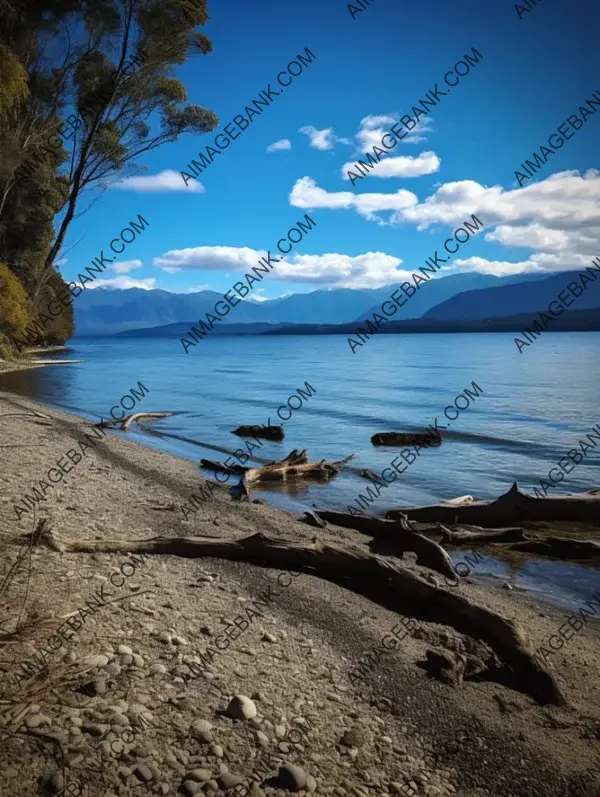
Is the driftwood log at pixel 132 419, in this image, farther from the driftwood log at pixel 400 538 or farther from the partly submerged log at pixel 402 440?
the driftwood log at pixel 400 538

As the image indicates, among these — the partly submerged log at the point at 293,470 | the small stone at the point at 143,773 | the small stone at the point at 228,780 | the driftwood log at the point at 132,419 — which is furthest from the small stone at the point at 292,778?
the driftwood log at the point at 132,419

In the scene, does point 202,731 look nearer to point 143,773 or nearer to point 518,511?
point 143,773

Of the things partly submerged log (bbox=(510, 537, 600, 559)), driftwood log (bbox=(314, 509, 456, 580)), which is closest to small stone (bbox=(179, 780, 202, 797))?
driftwood log (bbox=(314, 509, 456, 580))

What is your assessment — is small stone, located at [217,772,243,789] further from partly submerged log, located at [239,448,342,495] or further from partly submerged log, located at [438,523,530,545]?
partly submerged log, located at [239,448,342,495]

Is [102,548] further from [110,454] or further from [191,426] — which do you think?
[191,426]

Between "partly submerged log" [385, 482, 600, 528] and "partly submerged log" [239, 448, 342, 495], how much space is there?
166 inches

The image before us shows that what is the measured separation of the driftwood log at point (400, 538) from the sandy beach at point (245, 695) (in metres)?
1.08

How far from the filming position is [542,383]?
1854 inches

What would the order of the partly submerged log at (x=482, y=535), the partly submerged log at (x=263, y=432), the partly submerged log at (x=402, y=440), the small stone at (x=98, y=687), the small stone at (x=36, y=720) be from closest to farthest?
the small stone at (x=36, y=720) < the small stone at (x=98, y=687) < the partly submerged log at (x=482, y=535) < the partly submerged log at (x=402, y=440) < the partly submerged log at (x=263, y=432)

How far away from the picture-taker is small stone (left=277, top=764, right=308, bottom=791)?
3598mm

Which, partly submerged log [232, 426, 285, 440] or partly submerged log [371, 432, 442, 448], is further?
partly submerged log [232, 426, 285, 440]

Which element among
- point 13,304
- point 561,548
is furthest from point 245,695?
point 13,304

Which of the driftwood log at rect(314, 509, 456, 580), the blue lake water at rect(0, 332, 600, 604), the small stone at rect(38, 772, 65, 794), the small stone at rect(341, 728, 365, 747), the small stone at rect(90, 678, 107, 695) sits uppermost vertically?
the small stone at rect(38, 772, 65, 794)

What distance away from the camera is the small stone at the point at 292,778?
11.8 feet
